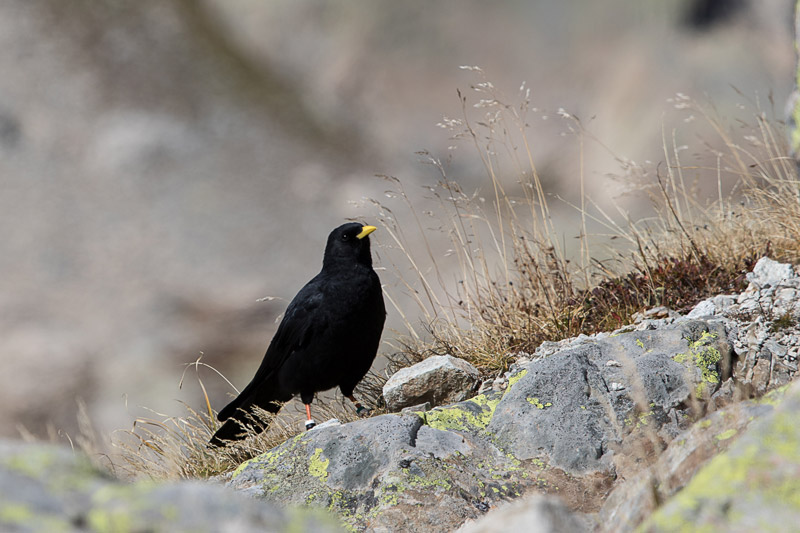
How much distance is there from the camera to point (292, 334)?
16.3 ft

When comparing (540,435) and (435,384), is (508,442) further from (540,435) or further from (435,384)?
(435,384)

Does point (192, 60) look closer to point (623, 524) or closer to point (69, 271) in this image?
point (69, 271)

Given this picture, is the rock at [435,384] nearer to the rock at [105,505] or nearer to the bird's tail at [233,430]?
the bird's tail at [233,430]

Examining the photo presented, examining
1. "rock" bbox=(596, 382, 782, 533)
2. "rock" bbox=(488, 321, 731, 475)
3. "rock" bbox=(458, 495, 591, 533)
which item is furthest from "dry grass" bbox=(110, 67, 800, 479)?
"rock" bbox=(458, 495, 591, 533)

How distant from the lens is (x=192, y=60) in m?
39.7

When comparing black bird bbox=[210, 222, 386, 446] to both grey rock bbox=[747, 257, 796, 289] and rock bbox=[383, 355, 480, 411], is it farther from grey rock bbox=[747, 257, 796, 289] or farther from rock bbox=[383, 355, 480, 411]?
grey rock bbox=[747, 257, 796, 289]

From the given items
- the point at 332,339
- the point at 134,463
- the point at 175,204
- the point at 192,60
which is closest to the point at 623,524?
the point at 332,339

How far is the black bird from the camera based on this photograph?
478cm

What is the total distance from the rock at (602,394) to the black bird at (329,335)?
4.19 ft

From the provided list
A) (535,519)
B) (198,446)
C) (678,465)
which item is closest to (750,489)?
(535,519)

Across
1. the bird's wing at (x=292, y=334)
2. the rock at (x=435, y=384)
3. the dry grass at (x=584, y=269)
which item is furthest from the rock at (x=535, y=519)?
the bird's wing at (x=292, y=334)

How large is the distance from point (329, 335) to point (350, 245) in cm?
64

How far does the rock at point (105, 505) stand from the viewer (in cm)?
140

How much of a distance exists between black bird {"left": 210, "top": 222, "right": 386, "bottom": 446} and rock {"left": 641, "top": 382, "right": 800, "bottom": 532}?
3.28m
